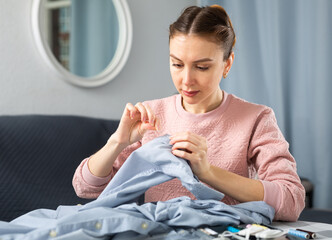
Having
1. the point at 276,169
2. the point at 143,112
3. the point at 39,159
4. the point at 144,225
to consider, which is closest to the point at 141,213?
the point at 144,225

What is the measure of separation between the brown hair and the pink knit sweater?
0.62 ft

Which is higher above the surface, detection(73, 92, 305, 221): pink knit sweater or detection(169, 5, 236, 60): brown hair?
detection(169, 5, 236, 60): brown hair

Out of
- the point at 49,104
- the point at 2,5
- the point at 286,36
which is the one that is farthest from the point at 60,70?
the point at 286,36

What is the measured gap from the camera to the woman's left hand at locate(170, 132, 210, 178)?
895 millimetres

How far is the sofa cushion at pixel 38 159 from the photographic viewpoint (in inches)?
63.8

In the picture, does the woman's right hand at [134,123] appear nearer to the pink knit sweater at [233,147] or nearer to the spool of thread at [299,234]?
the pink knit sweater at [233,147]

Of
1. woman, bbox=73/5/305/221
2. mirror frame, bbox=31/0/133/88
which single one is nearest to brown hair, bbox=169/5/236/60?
woman, bbox=73/5/305/221

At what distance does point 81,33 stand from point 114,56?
24cm

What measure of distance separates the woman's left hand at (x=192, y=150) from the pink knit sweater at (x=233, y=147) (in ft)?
0.59

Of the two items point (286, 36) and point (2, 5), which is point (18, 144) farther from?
point (286, 36)

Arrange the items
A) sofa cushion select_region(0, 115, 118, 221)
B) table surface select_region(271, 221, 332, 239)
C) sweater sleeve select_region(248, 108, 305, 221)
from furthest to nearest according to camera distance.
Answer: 1. sofa cushion select_region(0, 115, 118, 221)
2. sweater sleeve select_region(248, 108, 305, 221)
3. table surface select_region(271, 221, 332, 239)

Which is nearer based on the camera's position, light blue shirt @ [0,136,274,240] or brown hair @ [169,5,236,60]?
light blue shirt @ [0,136,274,240]

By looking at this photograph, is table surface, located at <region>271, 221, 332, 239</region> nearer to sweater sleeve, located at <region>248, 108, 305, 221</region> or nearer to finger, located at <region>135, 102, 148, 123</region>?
sweater sleeve, located at <region>248, 108, 305, 221</region>

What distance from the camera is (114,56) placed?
233cm
